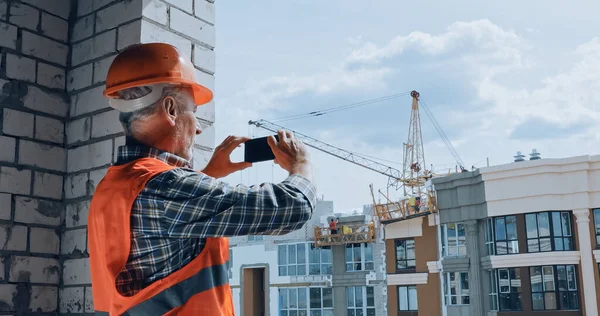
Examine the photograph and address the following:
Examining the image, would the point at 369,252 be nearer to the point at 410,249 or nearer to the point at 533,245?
the point at 410,249

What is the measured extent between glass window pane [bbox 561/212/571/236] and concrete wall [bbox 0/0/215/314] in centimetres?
1556

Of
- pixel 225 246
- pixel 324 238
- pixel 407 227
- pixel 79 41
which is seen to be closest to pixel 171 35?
pixel 79 41

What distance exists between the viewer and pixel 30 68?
2.13 meters

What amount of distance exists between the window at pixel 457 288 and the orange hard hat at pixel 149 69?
57.9ft

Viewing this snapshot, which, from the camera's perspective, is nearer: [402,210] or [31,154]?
[31,154]

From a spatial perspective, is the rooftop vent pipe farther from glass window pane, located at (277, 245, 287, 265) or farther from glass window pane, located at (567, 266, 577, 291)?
glass window pane, located at (277, 245, 287, 265)

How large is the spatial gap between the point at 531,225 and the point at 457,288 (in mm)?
2945

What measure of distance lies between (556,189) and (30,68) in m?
15.6

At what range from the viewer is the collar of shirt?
3.68 ft

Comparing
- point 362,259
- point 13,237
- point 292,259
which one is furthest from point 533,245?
point 13,237

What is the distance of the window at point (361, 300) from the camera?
854 inches

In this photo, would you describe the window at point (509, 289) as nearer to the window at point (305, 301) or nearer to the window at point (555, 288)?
the window at point (555, 288)

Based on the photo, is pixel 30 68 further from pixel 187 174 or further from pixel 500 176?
pixel 500 176

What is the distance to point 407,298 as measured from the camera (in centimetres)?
1961
